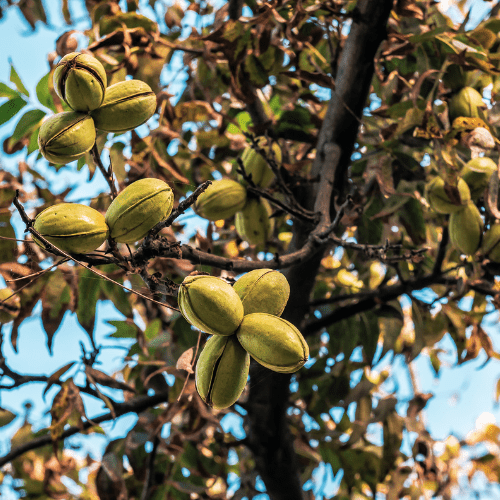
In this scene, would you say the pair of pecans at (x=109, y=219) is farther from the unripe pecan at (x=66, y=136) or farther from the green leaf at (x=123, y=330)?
the green leaf at (x=123, y=330)

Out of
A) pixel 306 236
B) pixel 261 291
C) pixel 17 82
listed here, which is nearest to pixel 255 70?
pixel 306 236

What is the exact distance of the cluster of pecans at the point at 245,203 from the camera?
6.06 feet

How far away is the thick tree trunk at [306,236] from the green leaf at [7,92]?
4.13ft

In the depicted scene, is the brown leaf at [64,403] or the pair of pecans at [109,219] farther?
the brown leaf at [64,403]

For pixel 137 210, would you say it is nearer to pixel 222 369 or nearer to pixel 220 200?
pixel 222 369

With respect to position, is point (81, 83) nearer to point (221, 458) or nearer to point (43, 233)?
point (43, 233)

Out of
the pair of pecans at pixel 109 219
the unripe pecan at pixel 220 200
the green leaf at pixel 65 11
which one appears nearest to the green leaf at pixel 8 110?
the unripe pecan at pixel 220 200

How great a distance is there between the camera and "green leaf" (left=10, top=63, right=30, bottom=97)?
1.91 meters

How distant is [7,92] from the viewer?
6.17 ft

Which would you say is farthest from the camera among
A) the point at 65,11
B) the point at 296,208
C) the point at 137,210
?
the point at 65,11

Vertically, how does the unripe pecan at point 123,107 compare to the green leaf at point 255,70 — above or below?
above

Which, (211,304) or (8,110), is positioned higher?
(8,110)

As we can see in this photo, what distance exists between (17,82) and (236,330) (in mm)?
1519

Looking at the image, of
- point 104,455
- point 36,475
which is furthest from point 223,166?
point 36,475
